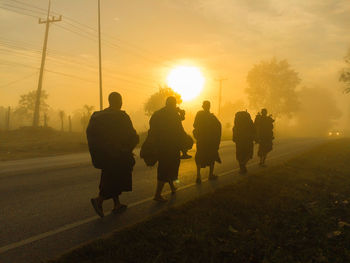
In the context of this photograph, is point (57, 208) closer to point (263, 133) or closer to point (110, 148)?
point (110, 148)

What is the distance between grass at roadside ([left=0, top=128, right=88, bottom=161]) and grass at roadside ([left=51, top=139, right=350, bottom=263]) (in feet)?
44.9

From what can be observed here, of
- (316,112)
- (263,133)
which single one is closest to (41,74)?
(263,133)

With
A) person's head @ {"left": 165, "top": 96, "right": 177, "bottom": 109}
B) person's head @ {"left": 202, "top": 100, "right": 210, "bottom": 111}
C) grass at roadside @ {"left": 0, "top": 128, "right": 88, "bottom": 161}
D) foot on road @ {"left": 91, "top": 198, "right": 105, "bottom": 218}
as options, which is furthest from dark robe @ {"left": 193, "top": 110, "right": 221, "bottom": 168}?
grass at roadside @ {"left": 0, "top": 128, "right": 88, "bottom": 161}

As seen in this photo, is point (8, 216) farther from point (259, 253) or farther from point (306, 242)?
point (306, 242)

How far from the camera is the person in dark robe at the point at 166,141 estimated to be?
21.4 feet

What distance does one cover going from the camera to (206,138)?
8.90 m

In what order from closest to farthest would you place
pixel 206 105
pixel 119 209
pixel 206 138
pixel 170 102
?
pixel 119 209
pixel 170 102
pixel 206 138
pixel 206 105

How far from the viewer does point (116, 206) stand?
5.64m

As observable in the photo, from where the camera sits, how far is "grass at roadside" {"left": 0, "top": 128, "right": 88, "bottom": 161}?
62.8 ft

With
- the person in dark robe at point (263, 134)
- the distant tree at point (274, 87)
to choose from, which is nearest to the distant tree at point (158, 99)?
the distant tree at point (274, 87)

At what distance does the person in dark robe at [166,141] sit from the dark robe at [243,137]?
4.03 meters

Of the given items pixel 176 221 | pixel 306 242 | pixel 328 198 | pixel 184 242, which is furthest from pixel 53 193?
pixel 328 198

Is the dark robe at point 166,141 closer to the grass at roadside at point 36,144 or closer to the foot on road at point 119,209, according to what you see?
the foot on road at point 119,209

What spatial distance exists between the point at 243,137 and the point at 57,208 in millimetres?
6391
